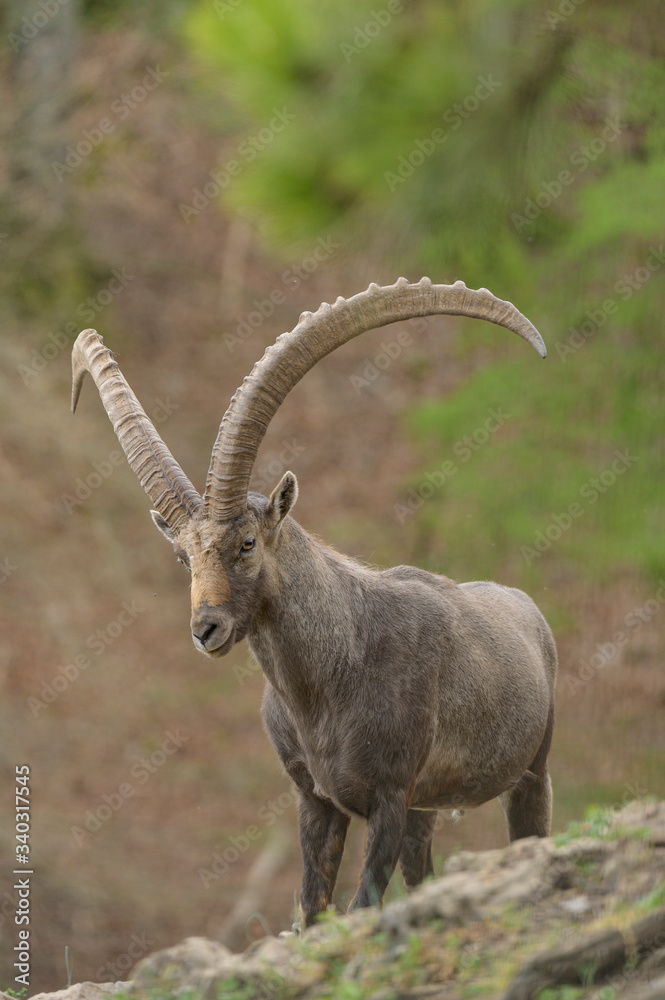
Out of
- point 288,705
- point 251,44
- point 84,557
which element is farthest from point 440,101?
point 84,557

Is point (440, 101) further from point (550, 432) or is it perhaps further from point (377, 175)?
point (550, 432)

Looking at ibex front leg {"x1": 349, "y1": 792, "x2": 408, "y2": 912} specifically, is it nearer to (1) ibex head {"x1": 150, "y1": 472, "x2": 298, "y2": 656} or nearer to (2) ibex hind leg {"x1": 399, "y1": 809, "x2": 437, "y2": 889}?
(1) ibex head {"x1": 150, "y1": 472, "x2": 298, "y2": 656}

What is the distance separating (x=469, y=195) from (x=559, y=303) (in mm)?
1259

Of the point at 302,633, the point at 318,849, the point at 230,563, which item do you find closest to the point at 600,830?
the point at 318,849

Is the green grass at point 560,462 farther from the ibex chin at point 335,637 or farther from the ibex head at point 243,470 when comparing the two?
the ibex head at point 243,470

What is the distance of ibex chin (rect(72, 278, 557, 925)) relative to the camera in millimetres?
5262

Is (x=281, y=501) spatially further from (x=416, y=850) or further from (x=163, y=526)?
(x=416, y=850)

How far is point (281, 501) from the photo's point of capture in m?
5.47

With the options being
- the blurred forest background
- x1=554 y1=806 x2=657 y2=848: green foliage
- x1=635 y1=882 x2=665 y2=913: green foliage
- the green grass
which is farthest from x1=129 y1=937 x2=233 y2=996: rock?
the green grass

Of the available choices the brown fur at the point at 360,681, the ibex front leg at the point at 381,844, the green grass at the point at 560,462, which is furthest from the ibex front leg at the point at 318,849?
the green grass at the point at 560,462

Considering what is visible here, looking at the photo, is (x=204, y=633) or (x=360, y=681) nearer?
(x=204, y=633)

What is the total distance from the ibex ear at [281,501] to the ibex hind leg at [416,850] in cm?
200

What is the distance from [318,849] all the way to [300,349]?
2301mm

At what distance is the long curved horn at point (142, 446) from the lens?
543cm
